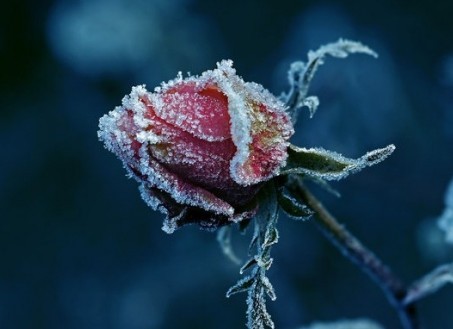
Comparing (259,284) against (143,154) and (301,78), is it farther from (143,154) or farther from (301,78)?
(301,78)

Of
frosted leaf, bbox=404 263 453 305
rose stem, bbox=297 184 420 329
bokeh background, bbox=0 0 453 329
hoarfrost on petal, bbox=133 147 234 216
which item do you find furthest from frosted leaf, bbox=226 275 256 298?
bokeh background, bbox=0 0 453 329

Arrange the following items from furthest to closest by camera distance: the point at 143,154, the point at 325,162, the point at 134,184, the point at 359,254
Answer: the point at 134,184, the point at 359,254, the point at 325,162, the point at 143,154

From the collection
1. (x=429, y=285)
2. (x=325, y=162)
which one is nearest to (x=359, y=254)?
(x=429, y=285)

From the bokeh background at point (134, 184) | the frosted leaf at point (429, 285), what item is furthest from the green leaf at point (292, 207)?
the bokeh background at point (134, 184)

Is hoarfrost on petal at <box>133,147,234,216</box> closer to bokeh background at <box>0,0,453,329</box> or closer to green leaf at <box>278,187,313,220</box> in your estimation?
green leaf at <box>278,187,313,220</box>

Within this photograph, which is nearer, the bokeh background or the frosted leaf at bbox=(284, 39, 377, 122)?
the frosted leaf at bbox=(284, 39, 377, 122)

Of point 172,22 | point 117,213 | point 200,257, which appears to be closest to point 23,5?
point 172,22
